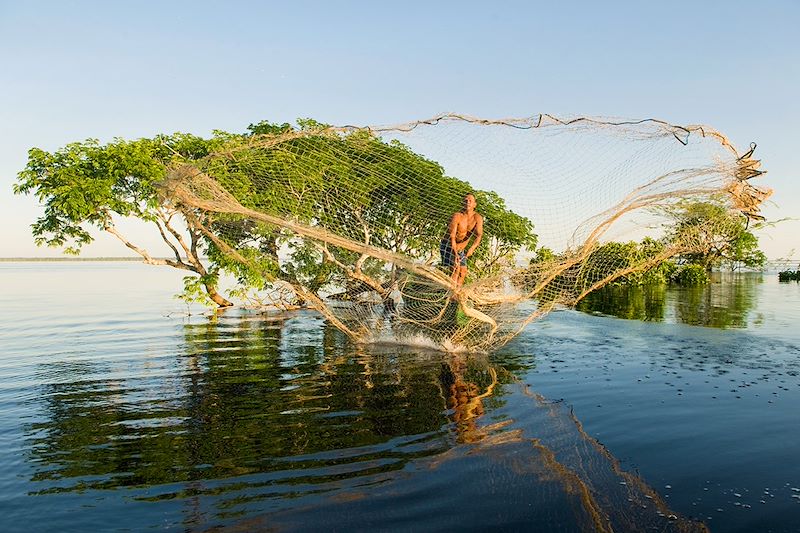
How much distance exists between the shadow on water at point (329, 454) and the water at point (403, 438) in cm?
2

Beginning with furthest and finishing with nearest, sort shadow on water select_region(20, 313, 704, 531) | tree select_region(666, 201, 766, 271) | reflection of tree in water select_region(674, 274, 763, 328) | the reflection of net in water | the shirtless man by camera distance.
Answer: reflection of tree in water select_region(674, 274, 763, 328) → the shirtless man → tree select_region(666, 201, 766, 271) → shadow on water select_region(20, 313, 704, 531) → the reflection of net in water

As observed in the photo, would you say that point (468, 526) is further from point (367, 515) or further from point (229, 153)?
point (229, 153)

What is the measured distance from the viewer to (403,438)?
18.4ft

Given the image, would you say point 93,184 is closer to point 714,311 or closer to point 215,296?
point 215,296

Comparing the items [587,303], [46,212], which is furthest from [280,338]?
[587,303]

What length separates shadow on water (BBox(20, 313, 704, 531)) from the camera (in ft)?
13.2

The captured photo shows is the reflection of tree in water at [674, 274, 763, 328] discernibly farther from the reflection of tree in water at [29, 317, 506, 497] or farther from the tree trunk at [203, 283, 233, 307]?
the tree trunk at [203, 283, 233, 307]

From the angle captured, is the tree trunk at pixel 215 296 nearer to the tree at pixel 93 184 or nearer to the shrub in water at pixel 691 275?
the tree at pixel 93 184

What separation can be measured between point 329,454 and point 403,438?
0.82 m

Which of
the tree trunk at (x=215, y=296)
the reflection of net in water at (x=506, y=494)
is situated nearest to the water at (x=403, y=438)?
the reflection of net in water at (x=506, y=494)

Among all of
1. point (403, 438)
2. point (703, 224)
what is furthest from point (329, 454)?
point (703, 224)

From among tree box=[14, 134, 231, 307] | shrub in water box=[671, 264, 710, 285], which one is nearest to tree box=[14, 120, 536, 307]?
tree box=[14, 134, 231, 307]

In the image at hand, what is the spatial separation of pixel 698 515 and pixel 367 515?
2.40m

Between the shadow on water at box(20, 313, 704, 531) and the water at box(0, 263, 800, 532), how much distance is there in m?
0.02
